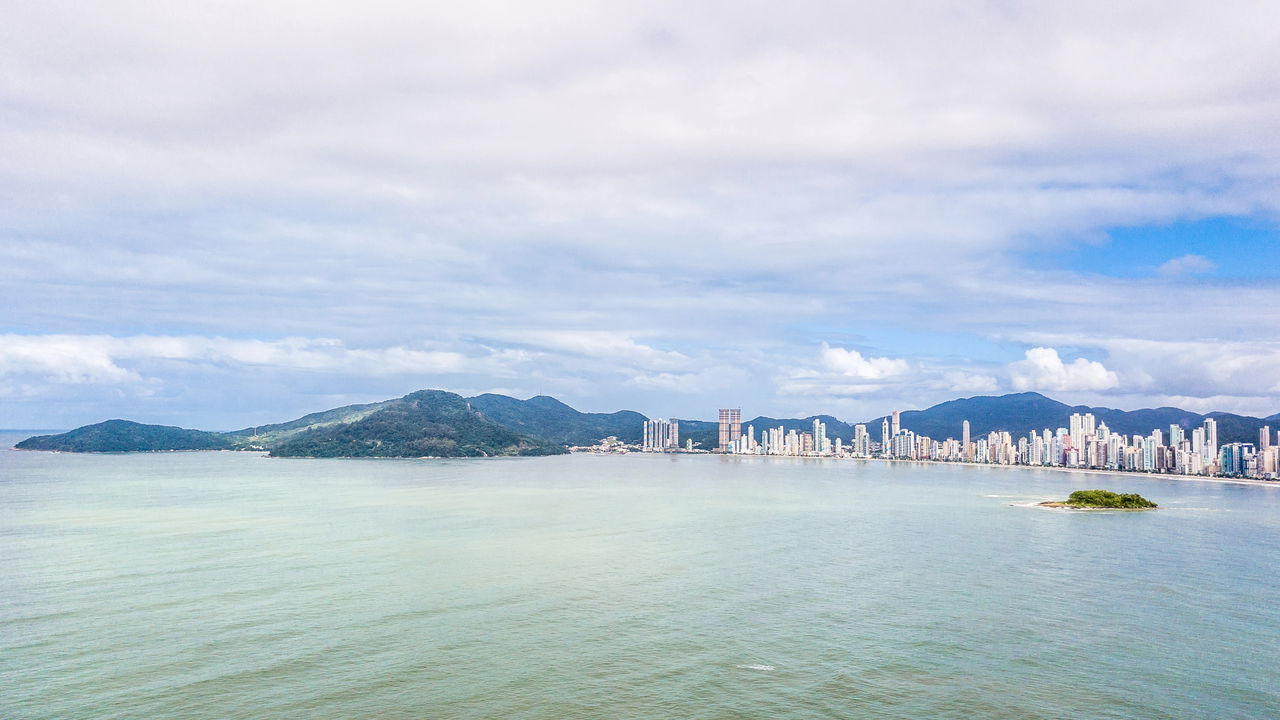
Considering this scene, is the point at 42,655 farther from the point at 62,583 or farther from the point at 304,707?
the point at 62,583

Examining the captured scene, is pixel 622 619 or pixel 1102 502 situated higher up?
pixel 622 619

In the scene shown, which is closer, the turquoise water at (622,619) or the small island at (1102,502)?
the turquoise water at (622,619)

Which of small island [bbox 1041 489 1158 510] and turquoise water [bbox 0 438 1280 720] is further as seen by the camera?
small island [bbox 1041 489 1158 510]

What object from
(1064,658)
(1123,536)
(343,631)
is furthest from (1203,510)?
(343,631)

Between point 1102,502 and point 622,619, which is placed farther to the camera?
point 1102,502

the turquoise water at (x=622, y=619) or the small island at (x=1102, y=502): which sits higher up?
the turquoise water at (x=622, y=619)
